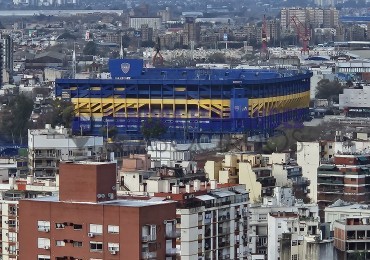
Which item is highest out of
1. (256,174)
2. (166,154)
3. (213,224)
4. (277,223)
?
(213,224)

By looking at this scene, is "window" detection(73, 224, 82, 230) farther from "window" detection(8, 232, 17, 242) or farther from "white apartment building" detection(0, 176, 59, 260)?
"window" detection(8, 232, 17, 242)

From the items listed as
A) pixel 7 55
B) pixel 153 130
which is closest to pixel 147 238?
pixel 153 130

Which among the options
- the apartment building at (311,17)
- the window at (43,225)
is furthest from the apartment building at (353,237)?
the apartment building at (311,17)

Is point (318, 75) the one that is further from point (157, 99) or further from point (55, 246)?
point (55, 246)

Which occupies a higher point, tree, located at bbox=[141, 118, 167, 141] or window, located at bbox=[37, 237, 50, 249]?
window, located at bbox=[37, 237, 50, 249]

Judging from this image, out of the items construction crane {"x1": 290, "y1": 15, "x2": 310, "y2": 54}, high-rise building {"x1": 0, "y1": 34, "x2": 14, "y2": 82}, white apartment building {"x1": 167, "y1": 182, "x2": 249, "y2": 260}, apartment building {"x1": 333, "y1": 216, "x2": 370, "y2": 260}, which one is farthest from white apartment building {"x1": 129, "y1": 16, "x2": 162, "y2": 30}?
white apartment building {"x1": 167, "y1": 182, "x2": 249, "y2": 260}

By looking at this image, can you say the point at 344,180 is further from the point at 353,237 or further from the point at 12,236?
the point at 12,236

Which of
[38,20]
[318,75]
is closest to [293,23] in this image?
[38,20]
